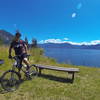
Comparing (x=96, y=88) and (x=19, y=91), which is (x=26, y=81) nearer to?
(x=19, y=91)

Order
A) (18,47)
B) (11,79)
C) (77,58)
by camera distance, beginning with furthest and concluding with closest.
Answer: (77,58) → (18,47) → (11,79)

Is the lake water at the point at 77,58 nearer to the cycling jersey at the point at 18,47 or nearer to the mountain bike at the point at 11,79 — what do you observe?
the cycling jersey at the point at 18,47

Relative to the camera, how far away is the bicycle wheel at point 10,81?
381 centimetres

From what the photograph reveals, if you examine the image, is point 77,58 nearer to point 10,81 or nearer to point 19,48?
point 19,48

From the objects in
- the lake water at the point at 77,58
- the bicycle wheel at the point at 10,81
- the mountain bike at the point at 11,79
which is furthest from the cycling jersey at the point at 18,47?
the lake water at the point at 77,58

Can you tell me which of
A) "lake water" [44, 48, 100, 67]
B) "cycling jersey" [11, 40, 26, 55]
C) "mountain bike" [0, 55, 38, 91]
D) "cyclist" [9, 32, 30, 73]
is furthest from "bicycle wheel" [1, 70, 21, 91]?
"lake water" [44, 48, 100, 67]

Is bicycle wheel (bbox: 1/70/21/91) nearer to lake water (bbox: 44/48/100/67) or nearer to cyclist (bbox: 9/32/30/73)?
cyclist (bbox: 9/32/30/73)

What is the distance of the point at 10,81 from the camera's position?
13.0 feet

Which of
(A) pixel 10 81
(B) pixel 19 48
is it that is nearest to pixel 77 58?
(B) pixel 19 48

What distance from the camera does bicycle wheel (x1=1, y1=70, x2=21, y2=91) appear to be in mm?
3814

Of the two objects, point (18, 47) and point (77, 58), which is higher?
point (18, 47)

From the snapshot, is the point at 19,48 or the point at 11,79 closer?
the point at 11,79

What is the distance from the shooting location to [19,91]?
3883 mm

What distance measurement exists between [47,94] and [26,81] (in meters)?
1.37
